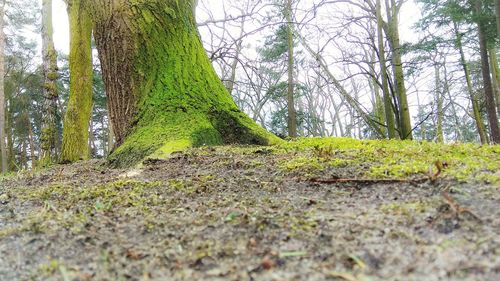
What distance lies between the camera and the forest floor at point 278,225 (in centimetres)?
78

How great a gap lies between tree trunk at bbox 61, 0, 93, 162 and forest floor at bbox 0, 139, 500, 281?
4.00 meters

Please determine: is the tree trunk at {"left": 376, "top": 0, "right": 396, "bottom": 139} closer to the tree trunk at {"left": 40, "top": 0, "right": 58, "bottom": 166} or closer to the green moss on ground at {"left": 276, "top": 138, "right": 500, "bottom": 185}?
the green moss on ground at {"left": 276, "top": 138, "right": 500, "bottom": 185}

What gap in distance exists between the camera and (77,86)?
5.37 m

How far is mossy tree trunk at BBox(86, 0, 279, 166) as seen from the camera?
9.66ft

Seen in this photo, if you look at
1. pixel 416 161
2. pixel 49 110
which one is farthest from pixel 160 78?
pixel 49 110

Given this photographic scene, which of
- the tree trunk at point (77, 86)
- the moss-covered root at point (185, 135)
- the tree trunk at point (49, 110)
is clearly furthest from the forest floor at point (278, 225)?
the tree trunk at point (49, 110)

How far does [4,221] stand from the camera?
1.29m

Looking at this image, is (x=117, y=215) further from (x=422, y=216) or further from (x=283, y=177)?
(x=422, y=216)

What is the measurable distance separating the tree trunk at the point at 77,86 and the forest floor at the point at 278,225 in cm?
400

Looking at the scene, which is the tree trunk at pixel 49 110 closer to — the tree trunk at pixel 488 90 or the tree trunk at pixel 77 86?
the tree trunk at pixel 77 86

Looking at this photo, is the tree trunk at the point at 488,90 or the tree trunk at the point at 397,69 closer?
the tree trunk at the point at 397,69

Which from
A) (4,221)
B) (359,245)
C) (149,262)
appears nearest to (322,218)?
(359,245)

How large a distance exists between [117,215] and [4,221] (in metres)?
0.45

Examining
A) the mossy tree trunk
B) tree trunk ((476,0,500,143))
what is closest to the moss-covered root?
the mossy tree trunk
